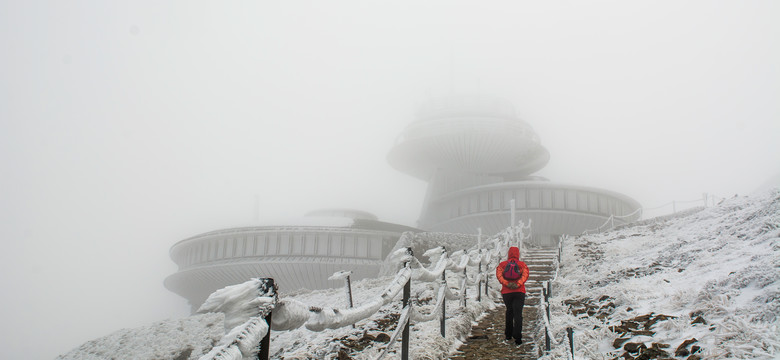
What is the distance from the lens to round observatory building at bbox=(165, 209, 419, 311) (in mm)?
40031

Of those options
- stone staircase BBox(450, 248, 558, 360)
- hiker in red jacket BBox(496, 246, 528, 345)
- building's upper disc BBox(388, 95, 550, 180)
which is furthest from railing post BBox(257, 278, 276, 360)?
building's upper disc BBox(388, 95, 550, 180)

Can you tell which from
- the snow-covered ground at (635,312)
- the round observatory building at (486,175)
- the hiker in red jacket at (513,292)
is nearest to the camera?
the snow-covered ground at (635,312)

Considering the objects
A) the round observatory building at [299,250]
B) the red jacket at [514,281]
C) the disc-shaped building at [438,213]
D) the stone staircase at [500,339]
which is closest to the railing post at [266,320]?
the stone staircase at [500,339]

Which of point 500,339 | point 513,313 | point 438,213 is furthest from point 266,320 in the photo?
point 438,213

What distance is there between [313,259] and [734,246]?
31630 millimetres

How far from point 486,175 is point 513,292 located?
182 ft

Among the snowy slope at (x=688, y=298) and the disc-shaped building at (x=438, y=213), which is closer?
the snowy slope at (x=688, y=298)

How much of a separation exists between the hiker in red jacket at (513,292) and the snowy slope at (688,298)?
56 cm

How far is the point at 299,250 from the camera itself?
40.8 m

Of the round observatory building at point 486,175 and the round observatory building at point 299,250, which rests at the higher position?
the round observatory building at point 486,175

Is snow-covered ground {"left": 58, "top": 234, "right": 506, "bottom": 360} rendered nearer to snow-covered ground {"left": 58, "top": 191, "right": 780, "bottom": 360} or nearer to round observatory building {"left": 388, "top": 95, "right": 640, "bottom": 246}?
snow-covered ground {"left": 58, "top": 191, "right": 780, "bottom": 360}

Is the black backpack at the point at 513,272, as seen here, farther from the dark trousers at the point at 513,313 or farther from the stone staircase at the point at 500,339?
the stone staircase at the point at 500,339

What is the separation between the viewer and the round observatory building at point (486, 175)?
47844mm

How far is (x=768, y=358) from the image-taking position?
5.38 metres
